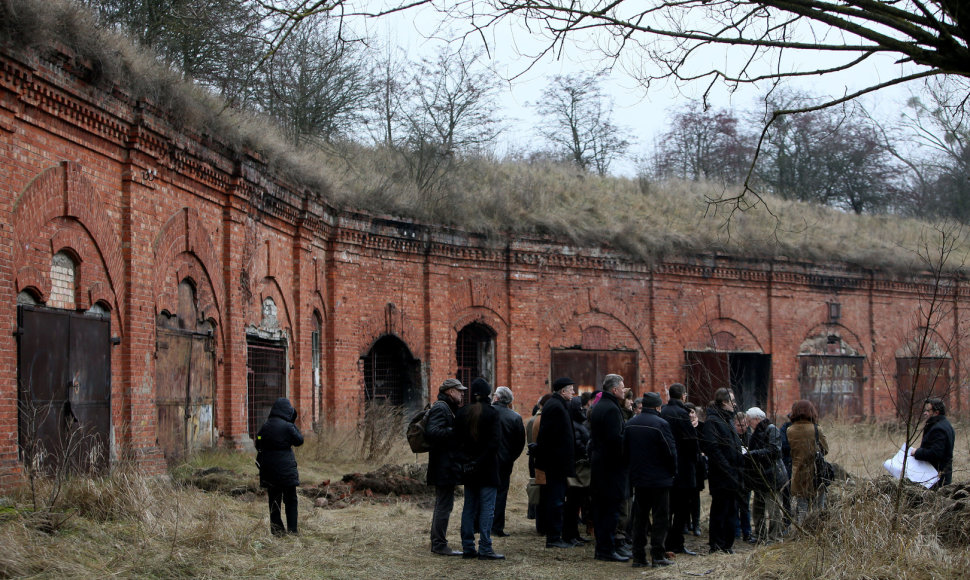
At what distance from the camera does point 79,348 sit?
10.5 metres

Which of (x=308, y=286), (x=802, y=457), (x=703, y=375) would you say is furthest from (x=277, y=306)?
(x=703, y=375)

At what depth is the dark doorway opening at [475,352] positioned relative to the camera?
2108 centimetres

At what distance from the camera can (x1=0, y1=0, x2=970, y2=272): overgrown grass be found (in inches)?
425

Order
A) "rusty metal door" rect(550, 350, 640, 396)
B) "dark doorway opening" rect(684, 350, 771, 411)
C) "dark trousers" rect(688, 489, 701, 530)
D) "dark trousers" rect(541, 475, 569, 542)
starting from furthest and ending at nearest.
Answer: "dark doorway opening" rect(684, 350, 771, 411) < "rusty metal door" rect(550, 350, 640, 396) < "dark trousers" rect(688, 489, 701, 530) < "dark trousers" rect(541, 475, 569, 542)

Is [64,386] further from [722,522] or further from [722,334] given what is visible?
[722,334]

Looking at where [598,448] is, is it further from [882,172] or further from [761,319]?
[882,172]

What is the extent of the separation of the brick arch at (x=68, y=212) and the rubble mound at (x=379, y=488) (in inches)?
143

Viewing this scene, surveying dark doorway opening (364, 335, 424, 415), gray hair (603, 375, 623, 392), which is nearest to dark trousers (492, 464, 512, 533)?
gray hair (603, 375, 623, 392)

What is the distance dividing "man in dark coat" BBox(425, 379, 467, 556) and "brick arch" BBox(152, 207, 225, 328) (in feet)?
17.0

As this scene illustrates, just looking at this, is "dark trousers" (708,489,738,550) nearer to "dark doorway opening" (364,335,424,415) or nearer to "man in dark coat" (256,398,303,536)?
"man in dark coat" (256,398,303,536)

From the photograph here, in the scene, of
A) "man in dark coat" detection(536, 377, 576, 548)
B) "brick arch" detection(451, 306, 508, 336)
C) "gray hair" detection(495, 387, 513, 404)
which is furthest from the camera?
"brick arch" detection(451, 306, 508, 336)

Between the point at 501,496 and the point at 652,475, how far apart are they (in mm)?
2294

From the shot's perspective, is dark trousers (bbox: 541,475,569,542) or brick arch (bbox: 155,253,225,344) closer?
dark trousers (bbox: 541,475,569,542)

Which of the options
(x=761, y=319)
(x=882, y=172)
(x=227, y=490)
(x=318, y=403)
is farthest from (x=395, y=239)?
(x=882, y=172)
